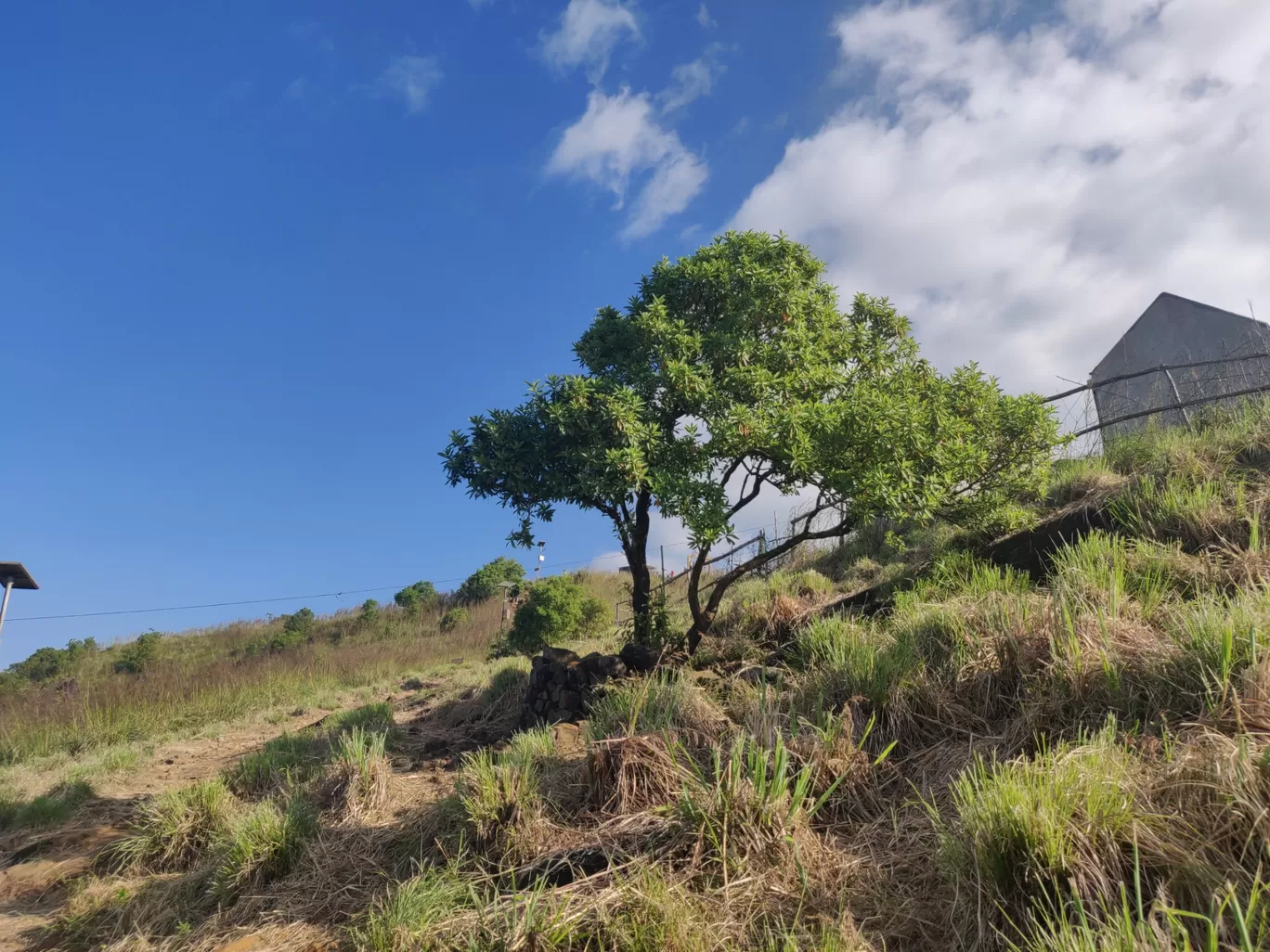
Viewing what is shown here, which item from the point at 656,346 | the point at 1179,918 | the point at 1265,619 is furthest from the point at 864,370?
the point at 1179,918

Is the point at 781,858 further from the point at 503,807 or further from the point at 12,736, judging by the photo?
the point at 12,736

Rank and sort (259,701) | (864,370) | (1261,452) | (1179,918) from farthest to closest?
(259,701) < (864,370) < (1261,452) < (1179,918)

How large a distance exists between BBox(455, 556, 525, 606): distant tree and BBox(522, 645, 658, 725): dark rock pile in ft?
57.0

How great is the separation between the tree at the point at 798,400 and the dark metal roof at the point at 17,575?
9623 mm

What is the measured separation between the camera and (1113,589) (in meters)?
4.62

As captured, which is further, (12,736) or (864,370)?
(12,736)

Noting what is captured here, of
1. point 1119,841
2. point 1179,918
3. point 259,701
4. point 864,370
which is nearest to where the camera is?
point 1179,918

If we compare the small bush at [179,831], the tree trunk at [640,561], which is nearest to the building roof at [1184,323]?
the tree trunk at [640,561]

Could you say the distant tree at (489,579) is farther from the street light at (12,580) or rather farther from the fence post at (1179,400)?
the fence post at (1179,400)

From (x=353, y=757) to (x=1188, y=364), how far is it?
11.9 m

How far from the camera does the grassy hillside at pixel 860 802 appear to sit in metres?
2.56

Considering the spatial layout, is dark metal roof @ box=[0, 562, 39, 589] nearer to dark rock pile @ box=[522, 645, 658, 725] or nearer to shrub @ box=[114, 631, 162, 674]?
dark rock pile @ box=[522, 645, 658, 725]

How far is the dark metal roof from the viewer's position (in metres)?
10.6

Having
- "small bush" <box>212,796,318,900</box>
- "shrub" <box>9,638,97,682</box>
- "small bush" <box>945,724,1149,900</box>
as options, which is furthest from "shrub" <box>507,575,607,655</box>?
"shrub" <box>9,638,97,682</box>
